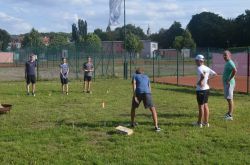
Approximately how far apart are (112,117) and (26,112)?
9.41 ft

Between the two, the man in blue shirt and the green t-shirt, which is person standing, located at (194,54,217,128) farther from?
the green t-shirt

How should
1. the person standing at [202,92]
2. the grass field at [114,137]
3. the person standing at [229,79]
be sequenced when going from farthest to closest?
the person standing at [229,79] → the person standing at [202,92] → the grass field at [114,137]

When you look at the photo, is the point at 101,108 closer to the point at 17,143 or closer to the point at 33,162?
the point at 17,143

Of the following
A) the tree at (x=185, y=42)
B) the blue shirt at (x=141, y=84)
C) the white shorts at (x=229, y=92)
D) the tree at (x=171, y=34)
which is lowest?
the white shorts at (x=229, y=92)

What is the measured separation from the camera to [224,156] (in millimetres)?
8703

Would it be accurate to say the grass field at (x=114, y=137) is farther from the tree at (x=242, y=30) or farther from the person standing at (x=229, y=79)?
the tree at (x=242, y=30)

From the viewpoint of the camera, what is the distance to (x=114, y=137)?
10430mm

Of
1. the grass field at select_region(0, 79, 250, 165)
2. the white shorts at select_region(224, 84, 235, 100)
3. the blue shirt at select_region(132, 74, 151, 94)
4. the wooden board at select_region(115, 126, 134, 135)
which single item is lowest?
the grass field at select_region(0, 79, 250, 165)

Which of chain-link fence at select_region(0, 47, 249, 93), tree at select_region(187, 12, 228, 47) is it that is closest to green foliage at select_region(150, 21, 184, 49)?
tree at select_region(187, 12, 228, 47)

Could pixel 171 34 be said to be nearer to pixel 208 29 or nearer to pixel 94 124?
pixel 208 29

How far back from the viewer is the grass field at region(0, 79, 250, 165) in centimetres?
866

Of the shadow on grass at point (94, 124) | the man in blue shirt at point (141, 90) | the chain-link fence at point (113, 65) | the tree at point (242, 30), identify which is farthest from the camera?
the tree at point (242, 30)

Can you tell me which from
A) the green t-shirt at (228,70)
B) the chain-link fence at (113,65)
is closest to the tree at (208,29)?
the chain-link fence at (113,65)

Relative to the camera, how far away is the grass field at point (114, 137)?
8.66 metres
